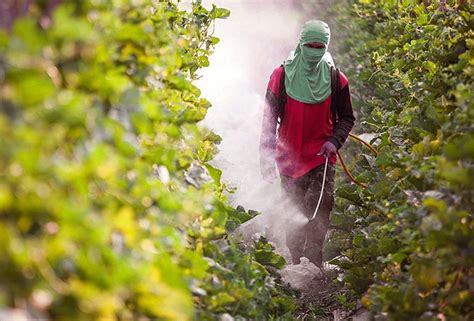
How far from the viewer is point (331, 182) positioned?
6.26 meters

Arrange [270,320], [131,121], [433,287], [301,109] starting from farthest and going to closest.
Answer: [301,109] < [270,320] < [433,287] < [131,121]

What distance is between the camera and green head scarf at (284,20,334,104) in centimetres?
589

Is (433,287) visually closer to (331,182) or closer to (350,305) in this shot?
(350,305)

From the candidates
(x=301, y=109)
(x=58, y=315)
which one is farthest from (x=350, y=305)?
(x=58, y=315)

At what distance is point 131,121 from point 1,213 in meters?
0.59

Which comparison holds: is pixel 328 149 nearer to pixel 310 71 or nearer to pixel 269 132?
pixel 269 132

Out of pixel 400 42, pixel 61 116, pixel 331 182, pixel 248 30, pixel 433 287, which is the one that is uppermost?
pixel 248 30

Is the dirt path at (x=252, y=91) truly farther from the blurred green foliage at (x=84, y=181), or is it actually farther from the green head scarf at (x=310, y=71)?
the blurred green foliage at (x=84, y=181)

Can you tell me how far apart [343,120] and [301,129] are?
35 centimetres

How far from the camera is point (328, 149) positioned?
6.00 metres

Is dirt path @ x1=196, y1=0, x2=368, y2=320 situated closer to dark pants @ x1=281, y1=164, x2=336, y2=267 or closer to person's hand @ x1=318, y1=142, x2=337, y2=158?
dark pants @ x1=281, y1=164, x2=336, y2=267

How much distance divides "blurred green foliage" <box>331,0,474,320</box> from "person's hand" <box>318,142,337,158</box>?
34 centimetres

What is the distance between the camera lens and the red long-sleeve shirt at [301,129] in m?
6.05

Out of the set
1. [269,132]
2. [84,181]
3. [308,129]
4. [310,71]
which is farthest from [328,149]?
[84,181]
